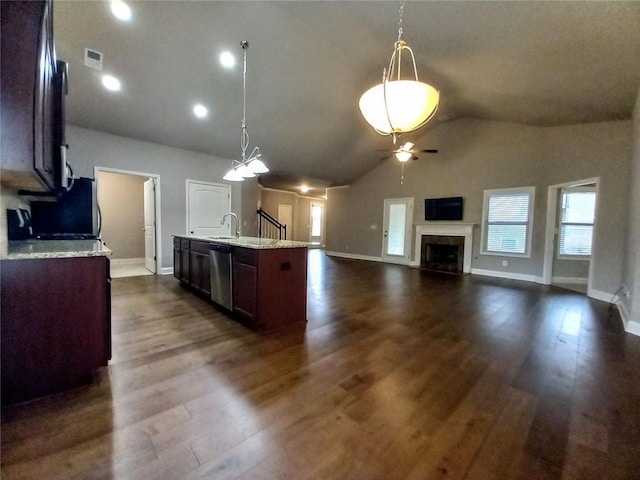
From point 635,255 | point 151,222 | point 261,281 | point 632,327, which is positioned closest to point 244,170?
point 261,281

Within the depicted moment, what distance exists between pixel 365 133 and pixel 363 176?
2358mm

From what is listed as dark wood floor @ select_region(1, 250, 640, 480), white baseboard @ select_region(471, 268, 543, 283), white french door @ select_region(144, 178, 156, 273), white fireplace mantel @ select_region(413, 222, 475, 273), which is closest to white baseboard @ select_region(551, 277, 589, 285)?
white baseboard @ select_region(471, 268, 543, 283)

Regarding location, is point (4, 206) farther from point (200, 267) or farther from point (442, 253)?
point (442, 253)

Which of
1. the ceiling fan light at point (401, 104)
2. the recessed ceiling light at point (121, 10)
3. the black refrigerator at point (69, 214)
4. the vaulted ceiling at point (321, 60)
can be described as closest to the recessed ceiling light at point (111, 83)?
the vaulted ceiling at point (321, 60)

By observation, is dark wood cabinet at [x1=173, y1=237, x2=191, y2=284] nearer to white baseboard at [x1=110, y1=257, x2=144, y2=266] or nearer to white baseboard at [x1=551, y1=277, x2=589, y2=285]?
white baseboard at [x1=110, y1=257, x2=144, y2=266]

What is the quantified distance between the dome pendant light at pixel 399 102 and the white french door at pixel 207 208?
523cm

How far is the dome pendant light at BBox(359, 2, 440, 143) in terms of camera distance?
159 centimetres

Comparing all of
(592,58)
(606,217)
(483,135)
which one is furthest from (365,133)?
(606,217)

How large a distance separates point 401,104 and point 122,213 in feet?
25.4

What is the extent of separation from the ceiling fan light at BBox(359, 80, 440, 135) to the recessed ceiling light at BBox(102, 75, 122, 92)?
170 inches

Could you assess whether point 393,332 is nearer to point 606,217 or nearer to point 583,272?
point 606,217

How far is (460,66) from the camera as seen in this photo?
3809mm

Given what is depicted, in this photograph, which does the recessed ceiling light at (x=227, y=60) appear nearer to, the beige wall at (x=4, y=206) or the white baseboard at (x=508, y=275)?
the beige wall at (x=4, y=206)

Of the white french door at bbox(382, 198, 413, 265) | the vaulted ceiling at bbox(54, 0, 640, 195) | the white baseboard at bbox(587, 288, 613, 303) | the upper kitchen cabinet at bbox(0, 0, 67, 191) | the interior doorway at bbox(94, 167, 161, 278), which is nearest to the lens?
the upper kitchen cabinet at bbox(0, 0, 67, 191)
